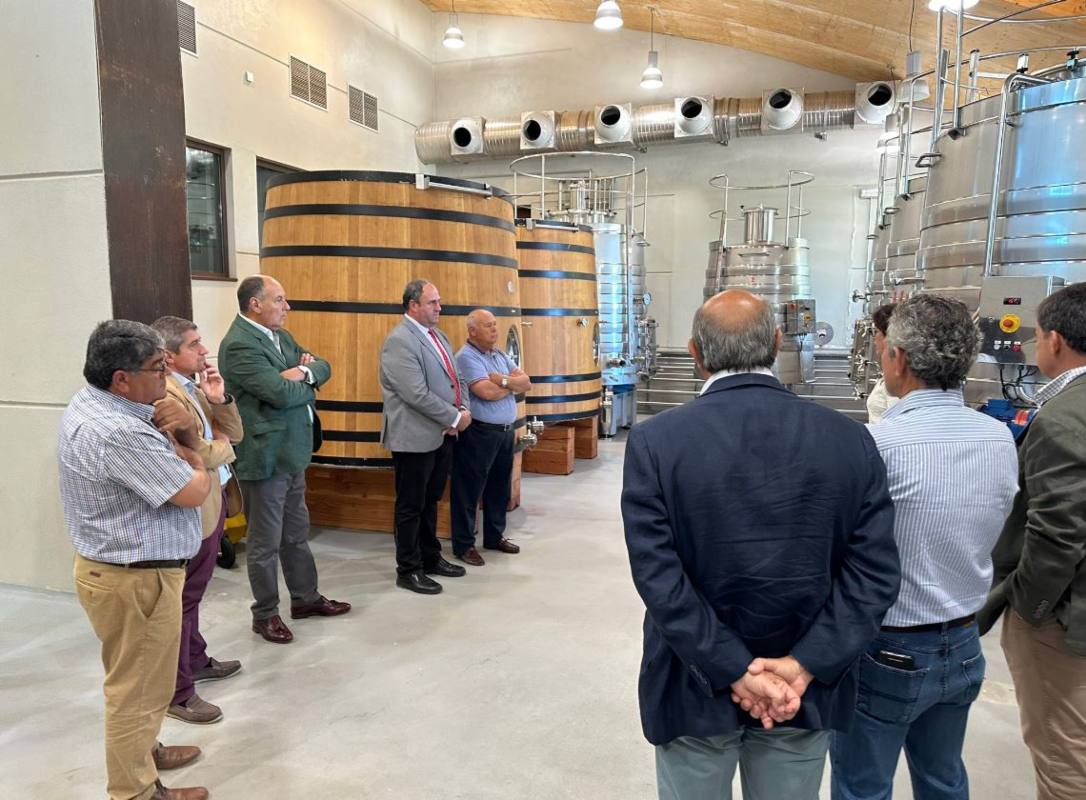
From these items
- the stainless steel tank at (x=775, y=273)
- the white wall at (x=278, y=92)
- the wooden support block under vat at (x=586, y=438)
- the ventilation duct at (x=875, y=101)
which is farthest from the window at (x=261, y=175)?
the ventilation duct at (x=875, y=101)

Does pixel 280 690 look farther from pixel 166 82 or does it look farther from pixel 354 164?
pixel 354 164

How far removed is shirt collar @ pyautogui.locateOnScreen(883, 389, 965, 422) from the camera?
158 centimetres

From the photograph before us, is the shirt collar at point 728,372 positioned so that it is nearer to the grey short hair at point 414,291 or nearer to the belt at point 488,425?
the grey short hair at point 414,291

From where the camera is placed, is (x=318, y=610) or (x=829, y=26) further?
(x=829, y=26)

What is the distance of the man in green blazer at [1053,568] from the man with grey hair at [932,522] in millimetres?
152

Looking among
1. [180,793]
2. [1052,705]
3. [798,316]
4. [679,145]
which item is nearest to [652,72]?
[679,145]

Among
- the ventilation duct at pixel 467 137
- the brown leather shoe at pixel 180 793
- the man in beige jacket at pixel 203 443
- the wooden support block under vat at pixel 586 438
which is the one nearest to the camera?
the brown leather shoe at pixel 180 793

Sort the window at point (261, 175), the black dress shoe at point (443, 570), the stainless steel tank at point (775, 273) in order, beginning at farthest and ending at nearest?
the stainless steel tank at point (775, 273), the window at point (261, 175), the black dress shoe at point (443, 570)

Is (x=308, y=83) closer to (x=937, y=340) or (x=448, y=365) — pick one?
(x=448, y=365)

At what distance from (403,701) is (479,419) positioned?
5.94ft

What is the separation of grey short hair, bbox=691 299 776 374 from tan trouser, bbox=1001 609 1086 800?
109 cm

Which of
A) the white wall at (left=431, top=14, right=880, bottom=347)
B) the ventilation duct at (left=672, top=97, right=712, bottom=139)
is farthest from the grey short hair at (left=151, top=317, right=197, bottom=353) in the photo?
the white wall at (left=431, top=14, right=880, bottom=347)

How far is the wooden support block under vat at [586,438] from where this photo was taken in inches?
287

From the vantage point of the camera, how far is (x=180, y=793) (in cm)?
220
